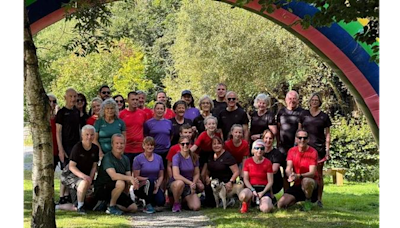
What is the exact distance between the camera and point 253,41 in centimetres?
2420

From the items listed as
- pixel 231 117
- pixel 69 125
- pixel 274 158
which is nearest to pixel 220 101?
pixel 231 117

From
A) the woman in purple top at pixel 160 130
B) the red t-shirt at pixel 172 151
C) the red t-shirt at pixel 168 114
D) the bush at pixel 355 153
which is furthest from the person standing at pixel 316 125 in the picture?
the bush at pixel 355 153

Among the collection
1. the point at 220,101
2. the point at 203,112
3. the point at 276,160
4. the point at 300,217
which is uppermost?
the point at 220,101

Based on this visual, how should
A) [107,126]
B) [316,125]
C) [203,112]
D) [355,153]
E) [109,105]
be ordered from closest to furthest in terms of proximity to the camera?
[109,105] < [107,126] < [316,125] < [203,112] < [355,153]

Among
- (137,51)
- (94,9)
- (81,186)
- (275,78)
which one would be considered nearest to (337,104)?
(275,78)

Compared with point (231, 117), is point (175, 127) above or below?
below

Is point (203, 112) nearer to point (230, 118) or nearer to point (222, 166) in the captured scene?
point (230, 118)

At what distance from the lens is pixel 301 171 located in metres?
8.80

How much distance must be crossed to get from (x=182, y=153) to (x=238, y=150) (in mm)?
840

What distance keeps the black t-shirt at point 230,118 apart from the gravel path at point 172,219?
1.45 metres

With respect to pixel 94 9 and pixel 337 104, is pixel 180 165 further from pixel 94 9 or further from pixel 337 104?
pixel 337 104

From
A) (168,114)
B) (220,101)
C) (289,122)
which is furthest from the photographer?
(168,114)

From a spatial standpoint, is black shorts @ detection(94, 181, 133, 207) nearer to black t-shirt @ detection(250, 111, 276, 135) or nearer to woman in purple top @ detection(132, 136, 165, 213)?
woman in purple top @ detection(132, 136, 165, 213)
